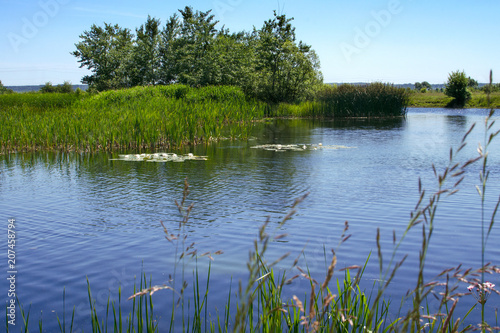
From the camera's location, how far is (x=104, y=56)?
58.4m

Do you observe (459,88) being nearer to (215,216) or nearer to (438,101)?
(438,101)

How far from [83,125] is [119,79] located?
39052mm

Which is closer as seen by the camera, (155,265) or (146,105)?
(155,265)

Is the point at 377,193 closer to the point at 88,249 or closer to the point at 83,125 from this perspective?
the point at 88,249

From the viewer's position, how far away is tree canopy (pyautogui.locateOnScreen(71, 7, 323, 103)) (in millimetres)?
42125

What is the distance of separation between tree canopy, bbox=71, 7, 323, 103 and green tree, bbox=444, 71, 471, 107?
23979 mm

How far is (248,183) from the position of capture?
11656 mm

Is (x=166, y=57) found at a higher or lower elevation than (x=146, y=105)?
higher

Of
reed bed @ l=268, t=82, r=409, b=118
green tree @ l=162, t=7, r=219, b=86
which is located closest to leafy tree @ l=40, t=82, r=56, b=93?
green tree @ l=162, t=7, r=219, b=86

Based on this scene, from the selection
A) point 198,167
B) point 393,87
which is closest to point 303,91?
point 393,87

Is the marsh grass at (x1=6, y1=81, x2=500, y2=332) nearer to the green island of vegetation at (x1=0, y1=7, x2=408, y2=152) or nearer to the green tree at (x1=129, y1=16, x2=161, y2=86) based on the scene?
the green island of vegetation at (x1=0, y1=7, x2=408, y2=152)

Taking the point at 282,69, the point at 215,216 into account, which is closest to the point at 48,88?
the point at 282,69

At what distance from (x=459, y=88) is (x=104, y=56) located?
45733 millimetres

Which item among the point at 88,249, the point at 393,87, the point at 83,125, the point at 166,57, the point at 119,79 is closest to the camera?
the point at 88,249
